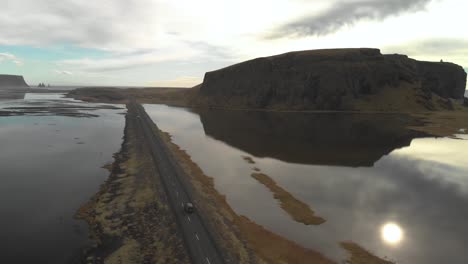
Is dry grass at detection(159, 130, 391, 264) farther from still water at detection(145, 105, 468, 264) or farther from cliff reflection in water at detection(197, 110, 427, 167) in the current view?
cliff reflection in water at detection(197, 110, 427, 167)

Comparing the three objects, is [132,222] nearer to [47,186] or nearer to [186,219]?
[186,219]

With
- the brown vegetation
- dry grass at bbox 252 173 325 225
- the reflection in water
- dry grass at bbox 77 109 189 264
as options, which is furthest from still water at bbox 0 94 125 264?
the reflection in water

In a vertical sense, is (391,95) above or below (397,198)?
above

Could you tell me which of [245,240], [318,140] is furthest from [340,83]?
[245,240]

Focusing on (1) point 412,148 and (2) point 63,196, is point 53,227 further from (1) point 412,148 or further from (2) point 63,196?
(1) point 412,148

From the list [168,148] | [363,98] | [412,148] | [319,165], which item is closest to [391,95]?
[363,98]

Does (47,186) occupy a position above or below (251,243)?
below
